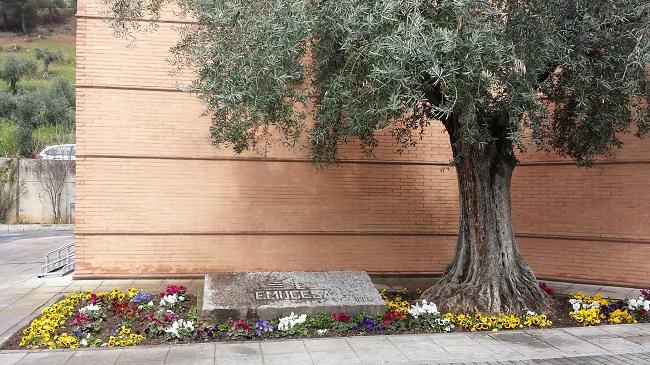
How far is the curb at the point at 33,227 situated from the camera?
69.8ft

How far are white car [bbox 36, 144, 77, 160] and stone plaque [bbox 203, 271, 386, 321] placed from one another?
753 inches

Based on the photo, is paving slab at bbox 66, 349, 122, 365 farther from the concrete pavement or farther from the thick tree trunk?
the thick tree trunk

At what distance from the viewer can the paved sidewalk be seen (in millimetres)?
5848

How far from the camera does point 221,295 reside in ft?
24.6

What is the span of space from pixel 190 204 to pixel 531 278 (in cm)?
645

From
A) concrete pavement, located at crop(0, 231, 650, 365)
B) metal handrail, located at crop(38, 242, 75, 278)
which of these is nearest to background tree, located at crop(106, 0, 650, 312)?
concrete pavement, located at crop(0, 231, 650, 365)

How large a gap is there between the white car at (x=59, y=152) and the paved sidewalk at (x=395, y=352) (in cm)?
2035

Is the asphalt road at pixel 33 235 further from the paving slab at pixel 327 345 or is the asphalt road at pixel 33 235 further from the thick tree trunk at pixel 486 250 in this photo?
the thick tree trunk at pixel 486 250

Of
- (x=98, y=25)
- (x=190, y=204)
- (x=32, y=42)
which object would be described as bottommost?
(x=190, y=204)

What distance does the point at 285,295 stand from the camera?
25.3 ft

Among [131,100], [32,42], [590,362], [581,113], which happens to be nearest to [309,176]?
[131,100]

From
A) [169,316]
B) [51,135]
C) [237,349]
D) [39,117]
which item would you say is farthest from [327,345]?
[39,117]

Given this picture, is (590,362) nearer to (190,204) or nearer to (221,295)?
(221,295)

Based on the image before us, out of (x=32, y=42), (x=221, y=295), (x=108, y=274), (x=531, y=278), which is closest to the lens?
(x=221, y=295)
